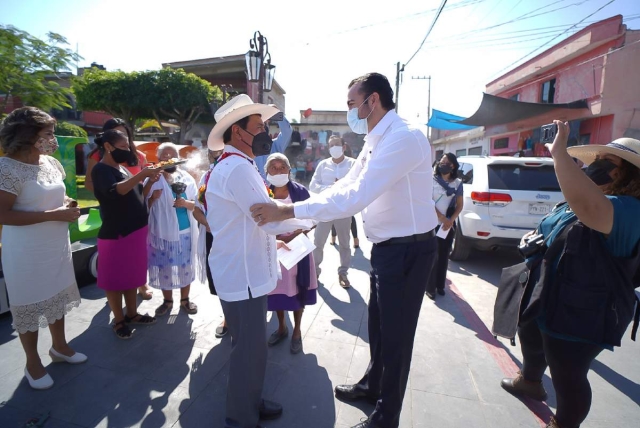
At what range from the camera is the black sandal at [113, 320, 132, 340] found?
3.20 meters

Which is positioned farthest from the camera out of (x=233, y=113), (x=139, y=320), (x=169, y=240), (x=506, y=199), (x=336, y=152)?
(x=336, y=152)

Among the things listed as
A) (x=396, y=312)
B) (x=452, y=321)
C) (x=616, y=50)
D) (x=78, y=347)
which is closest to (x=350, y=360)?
(x=396, y=312)

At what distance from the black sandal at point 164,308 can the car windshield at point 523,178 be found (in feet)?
16.0

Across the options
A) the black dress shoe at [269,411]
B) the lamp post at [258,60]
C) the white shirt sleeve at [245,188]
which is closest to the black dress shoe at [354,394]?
the black dress shoe at [269,411]

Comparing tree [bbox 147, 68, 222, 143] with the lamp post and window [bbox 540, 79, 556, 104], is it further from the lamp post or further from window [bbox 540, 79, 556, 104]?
window [bbox 540, 79, 556, 104]

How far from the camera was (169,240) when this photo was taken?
3662mm

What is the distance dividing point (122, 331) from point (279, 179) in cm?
215

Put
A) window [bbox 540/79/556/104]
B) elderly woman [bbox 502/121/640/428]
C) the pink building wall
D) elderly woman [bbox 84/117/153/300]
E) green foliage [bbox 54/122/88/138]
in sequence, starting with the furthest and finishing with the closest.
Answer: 1. green foliage [bbox 54/122/88/138]
2. window [bbox 540/79/556/104]
3. the pink building wall
4. elderly woman [bbox 84/117/153/300]
5. elderly woman [bbox 502/121/640/428]

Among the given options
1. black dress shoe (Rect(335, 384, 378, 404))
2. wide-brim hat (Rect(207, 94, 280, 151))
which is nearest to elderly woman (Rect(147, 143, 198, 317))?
wide-brim hat (Rect(207, 94, 280, 151))

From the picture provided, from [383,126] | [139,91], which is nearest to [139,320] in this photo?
[383,126]

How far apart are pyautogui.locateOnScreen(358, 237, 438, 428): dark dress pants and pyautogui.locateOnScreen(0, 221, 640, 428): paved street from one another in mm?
349

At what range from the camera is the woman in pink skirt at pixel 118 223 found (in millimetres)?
2979

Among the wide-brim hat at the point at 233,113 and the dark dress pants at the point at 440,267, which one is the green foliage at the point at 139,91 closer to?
the dark dress pants at the point at 440,267

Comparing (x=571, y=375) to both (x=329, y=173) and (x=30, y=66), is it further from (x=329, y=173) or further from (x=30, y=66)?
(x=30, y=66)
